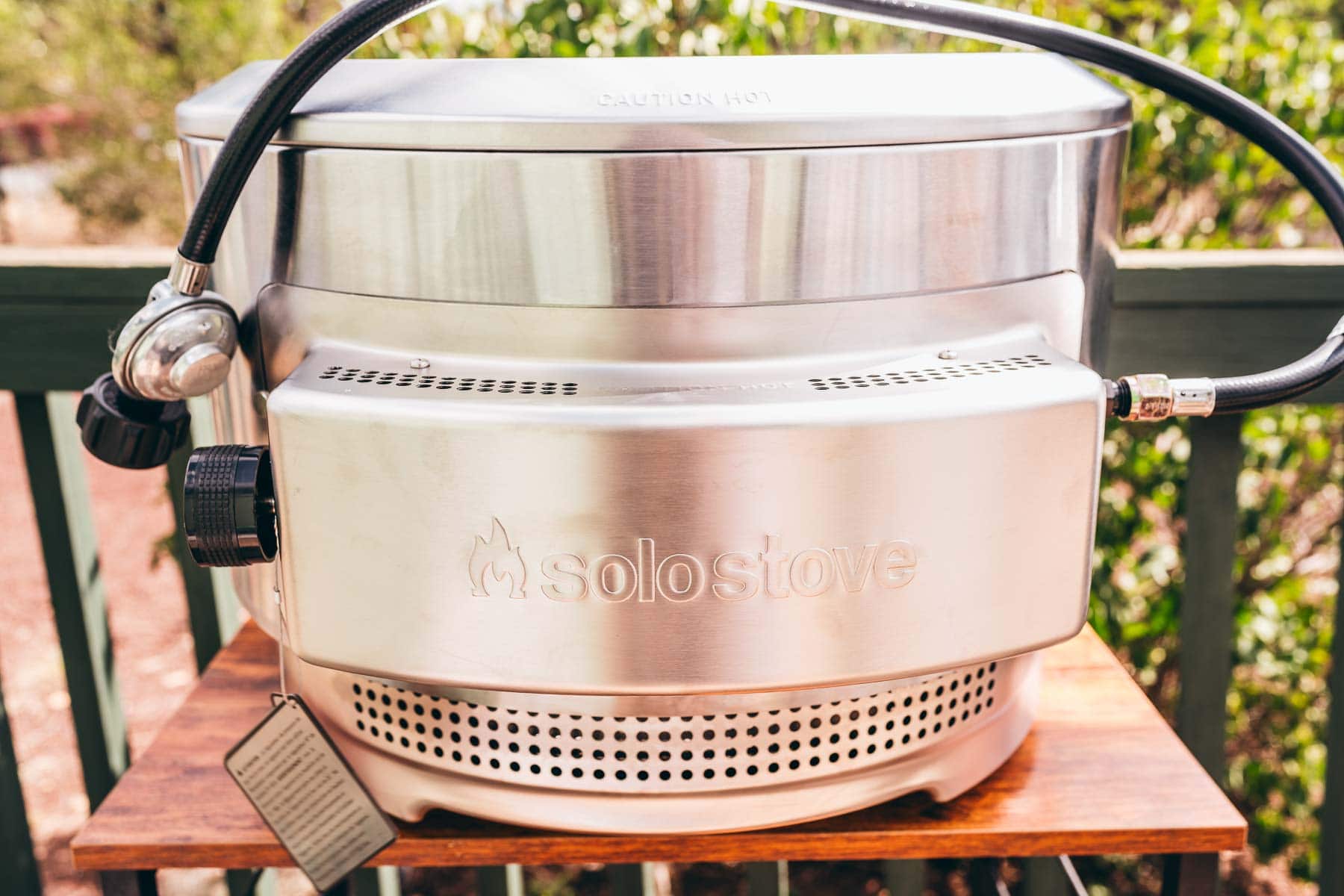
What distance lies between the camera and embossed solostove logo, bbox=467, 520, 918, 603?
464 mm

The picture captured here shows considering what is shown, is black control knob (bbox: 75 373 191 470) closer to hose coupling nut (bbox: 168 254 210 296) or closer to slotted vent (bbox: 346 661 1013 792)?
hose coupling nut (bbox: 168 254 210 296)

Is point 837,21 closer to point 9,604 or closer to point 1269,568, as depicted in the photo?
point 1269,568

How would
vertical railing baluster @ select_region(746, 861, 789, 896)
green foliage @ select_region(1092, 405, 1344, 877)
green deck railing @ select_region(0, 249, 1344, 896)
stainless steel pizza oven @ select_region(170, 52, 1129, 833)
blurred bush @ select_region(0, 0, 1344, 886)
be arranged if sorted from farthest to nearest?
green foliage @ select_region(1092, 405, 1344, 877) → blurred bush @ select_region(0, 0, 1344, 886) → vertical railing baluster @ select_region(746, 861, 789, 896) → green deck railing @ select_region(0, 249, 1344, 896) → stainless steel pizza oven @ select_region(170, 52, 1129, 833)

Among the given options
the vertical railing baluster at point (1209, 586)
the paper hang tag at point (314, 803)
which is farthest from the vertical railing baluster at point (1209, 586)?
the paper hang tag at point (314, 803)

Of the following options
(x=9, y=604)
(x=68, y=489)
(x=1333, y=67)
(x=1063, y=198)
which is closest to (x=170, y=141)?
(x=9, y=604)

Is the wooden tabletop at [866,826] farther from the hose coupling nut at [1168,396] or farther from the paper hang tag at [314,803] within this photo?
the hose coupling nut at [1168,396]

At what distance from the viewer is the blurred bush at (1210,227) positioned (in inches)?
45.5

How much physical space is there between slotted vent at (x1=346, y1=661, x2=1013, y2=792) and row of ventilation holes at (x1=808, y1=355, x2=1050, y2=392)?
0.55ft

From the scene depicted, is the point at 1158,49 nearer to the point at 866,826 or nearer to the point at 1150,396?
the point at 1150,396

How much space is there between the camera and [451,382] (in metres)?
0.49

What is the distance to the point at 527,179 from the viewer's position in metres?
0.47

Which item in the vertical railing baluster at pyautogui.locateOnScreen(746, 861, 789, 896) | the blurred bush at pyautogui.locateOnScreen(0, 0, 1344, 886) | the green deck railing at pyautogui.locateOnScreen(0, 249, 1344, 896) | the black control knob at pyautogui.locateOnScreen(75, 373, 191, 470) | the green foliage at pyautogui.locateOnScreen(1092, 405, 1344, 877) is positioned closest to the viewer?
the black control knob at pyautogui.locateOnScreen(75, 373, 191, 470)

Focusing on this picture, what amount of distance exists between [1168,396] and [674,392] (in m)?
0.26

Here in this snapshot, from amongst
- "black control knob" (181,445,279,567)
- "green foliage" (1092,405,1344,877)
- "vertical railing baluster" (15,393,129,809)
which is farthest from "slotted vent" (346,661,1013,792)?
"green foliage" (1092,405,1344,877)
